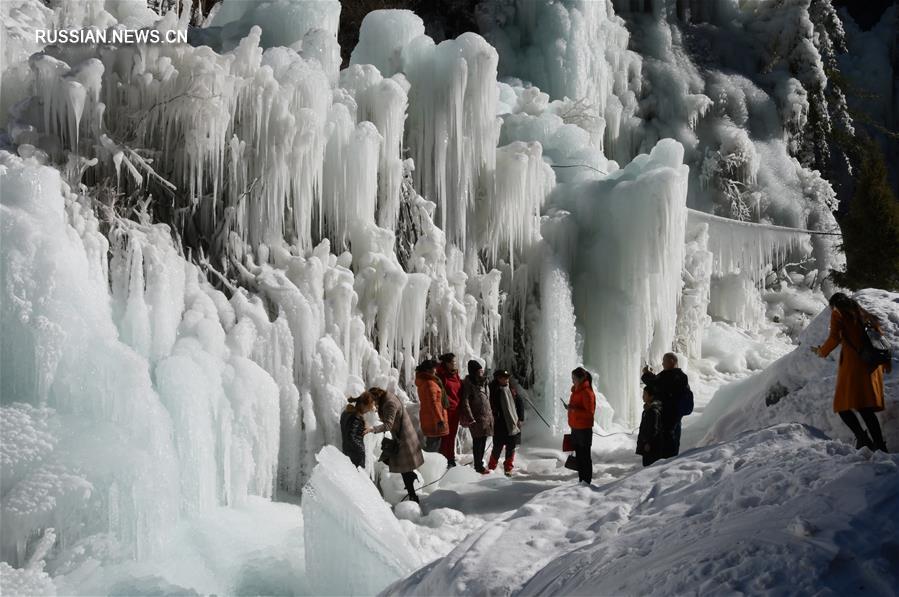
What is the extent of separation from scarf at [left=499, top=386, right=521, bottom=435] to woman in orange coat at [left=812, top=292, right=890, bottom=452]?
3760 mm

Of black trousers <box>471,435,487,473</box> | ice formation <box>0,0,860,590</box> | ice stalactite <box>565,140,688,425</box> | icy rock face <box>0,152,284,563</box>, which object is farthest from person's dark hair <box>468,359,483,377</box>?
ice stalactite <box>565,140,688,425</box>

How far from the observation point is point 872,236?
15.9 meters

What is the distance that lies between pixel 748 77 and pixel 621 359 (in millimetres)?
10576

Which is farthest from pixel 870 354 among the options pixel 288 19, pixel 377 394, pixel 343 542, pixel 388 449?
pixel 288 19

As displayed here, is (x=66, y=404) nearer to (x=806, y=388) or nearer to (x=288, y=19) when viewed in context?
(x=288, y=19)

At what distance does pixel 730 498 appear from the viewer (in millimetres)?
4586

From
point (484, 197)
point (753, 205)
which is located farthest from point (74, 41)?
point (753, 205)

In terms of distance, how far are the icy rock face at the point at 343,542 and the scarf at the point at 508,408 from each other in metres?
3.34

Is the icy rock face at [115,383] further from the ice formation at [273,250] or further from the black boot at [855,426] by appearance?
the black boot at [855,426]

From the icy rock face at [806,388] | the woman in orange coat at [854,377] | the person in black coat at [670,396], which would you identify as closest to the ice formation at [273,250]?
the icy rock face at [806,388]

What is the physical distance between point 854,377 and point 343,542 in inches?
149

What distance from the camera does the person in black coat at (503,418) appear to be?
33.2ft

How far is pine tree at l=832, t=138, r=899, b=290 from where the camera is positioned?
51.5 ft

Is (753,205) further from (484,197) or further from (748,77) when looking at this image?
(484,197)
